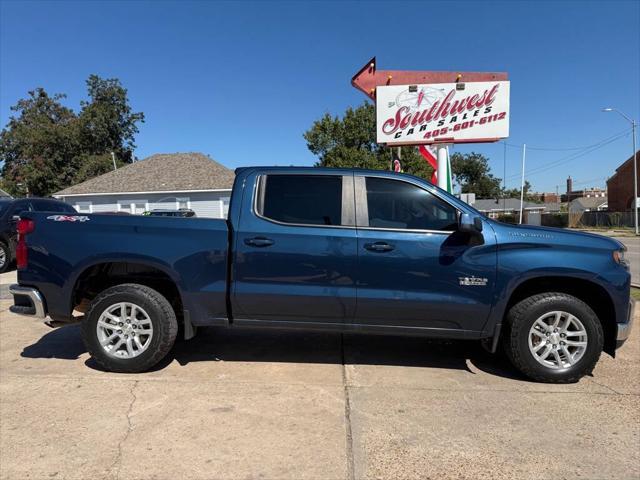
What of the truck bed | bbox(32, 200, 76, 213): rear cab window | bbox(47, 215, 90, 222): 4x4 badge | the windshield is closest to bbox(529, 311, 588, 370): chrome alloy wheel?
the truck bed

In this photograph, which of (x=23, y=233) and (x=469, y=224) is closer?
(x=469, y=224)

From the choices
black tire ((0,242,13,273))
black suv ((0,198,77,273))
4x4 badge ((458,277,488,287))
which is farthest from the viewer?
black tire ((0,242,13,273))

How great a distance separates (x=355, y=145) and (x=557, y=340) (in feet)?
102

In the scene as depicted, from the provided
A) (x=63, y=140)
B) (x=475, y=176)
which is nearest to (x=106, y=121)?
(x=63, y=140)

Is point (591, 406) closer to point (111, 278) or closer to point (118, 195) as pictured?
point (111, 278)

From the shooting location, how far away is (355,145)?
34094 mm

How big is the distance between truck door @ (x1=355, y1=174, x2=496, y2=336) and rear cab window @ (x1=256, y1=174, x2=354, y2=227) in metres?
0.28

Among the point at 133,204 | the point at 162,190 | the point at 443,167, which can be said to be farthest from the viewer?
the point at 133,204

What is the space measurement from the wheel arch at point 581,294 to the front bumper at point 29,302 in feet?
14.4

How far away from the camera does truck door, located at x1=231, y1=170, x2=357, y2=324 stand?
13.1 feet

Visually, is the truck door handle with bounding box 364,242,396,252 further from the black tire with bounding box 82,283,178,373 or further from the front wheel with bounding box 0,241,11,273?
the front wheel with bounding box 0,241,11,273

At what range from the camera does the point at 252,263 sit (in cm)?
406

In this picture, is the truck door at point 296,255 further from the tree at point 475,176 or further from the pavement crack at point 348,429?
the tree at point 475,176

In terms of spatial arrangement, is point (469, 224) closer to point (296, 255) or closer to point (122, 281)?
point (296, 255)
